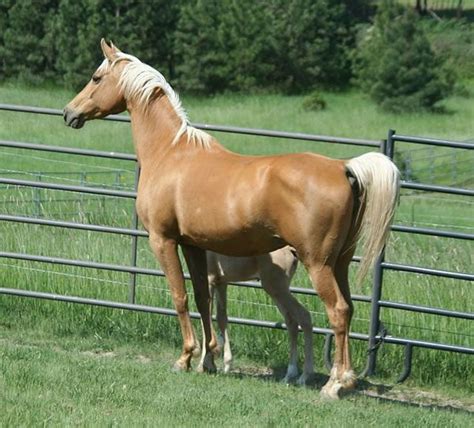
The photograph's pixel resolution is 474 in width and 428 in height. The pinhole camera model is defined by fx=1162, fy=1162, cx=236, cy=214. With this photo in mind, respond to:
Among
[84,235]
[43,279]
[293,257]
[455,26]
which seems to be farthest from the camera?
[455,26]

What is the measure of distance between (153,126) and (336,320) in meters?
1.99

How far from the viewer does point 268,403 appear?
22.2 ft

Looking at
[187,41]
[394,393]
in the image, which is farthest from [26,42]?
[394,393]

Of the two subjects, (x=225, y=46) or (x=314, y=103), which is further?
(x=225, y=46)

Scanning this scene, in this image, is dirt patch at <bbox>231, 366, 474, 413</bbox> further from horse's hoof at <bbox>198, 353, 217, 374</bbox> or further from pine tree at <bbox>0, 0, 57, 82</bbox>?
pine tree at <bbox>0, 0, 57, 82</bbox>

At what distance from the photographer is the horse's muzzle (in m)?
8.34

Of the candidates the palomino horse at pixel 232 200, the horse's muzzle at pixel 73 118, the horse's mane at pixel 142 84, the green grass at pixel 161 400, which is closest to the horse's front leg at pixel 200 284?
the palomino horse at pixel 232 200

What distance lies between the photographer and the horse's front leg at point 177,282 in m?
7.77

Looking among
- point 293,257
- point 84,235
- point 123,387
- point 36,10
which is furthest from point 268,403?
point 36,10

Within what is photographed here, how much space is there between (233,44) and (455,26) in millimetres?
17450

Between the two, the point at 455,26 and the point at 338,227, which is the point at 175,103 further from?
the point at 455,26

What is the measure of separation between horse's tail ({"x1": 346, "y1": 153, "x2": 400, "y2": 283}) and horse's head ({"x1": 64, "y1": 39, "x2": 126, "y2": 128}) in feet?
6.46

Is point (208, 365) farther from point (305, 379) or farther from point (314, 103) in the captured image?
point (314, 103)

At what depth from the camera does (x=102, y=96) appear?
824cm
